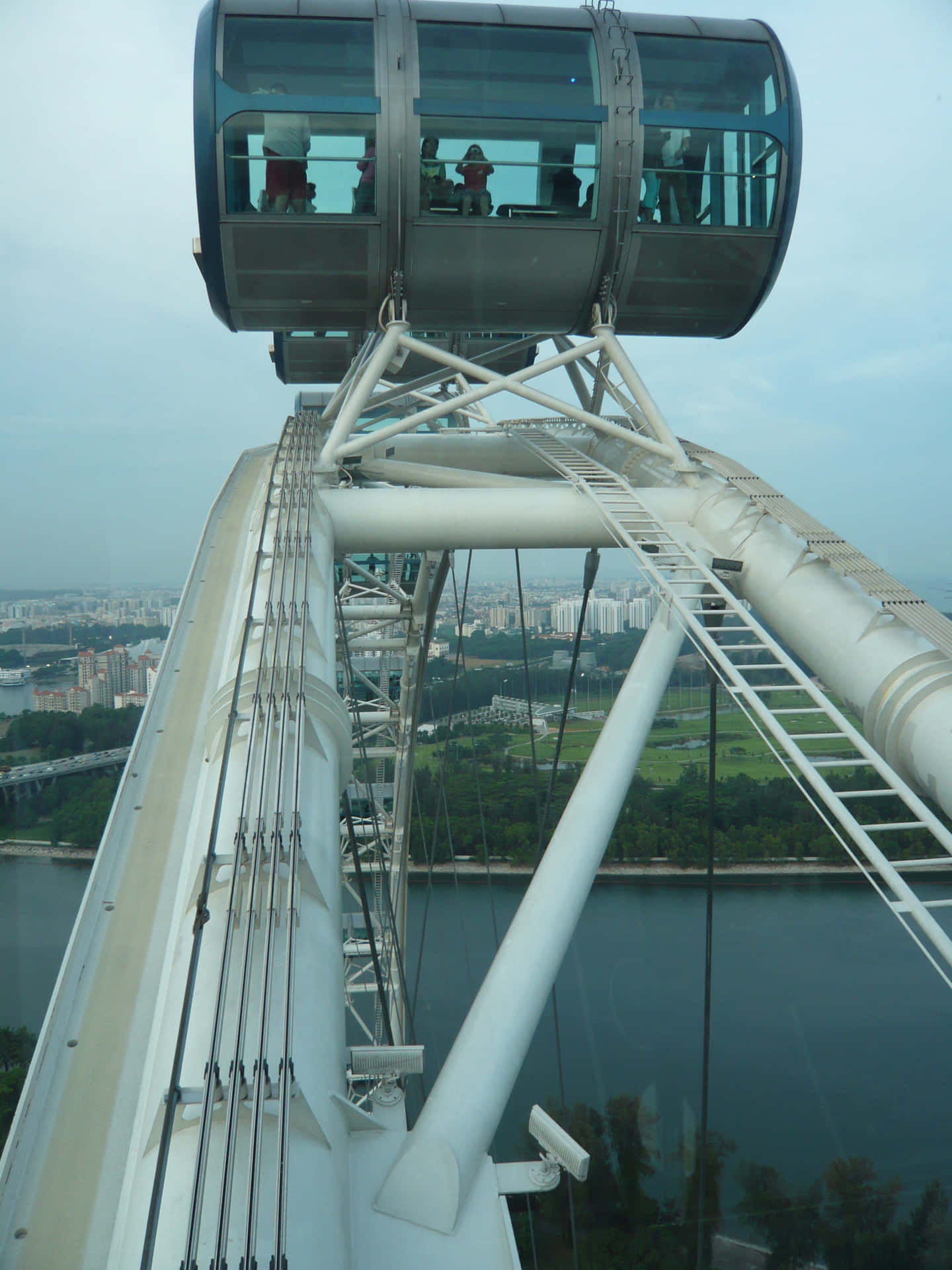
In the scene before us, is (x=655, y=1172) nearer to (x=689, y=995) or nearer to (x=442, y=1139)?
(x=689, y=995)

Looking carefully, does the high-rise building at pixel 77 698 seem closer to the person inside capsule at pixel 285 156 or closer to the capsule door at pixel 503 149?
the person inside capsule at pixel 285 156

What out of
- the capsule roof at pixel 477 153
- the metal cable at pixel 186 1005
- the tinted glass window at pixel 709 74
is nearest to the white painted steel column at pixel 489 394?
the capsule roof at pixel 477 153

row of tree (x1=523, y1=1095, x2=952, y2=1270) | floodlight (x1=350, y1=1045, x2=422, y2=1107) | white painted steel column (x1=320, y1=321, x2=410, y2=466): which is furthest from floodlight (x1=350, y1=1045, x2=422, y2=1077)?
row of tree (x1=523, y1=1095, x2=952, y2=1270)

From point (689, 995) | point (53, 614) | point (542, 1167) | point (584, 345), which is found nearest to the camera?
point (542, 1167)

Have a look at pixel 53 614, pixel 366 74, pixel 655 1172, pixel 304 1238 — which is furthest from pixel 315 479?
pixel 655 1172

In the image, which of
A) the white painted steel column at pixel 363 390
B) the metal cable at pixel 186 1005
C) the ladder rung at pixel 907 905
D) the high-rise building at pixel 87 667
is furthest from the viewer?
the high-rise building at pixel 87 667

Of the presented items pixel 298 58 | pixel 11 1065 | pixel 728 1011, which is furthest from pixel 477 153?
pixel 728 1011
